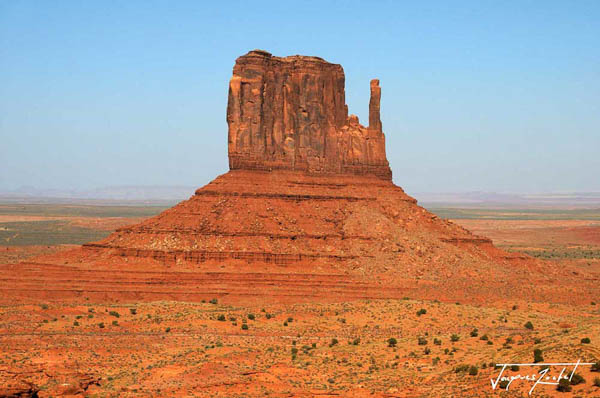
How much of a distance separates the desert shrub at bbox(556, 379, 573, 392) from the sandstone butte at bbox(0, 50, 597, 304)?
36428mm

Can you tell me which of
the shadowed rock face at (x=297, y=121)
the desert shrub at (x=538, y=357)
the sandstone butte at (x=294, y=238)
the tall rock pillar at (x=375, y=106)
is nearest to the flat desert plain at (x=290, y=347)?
the desert shrub at (x=538, y=357)

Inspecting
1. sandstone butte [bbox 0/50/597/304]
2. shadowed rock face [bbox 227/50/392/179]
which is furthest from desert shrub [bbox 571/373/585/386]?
shadowed rock face [bbox 227/50/392/179]

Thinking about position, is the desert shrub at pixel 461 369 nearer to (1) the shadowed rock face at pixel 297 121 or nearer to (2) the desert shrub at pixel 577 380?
(2) the desert shrub at pixel 577 380

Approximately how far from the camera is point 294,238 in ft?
248

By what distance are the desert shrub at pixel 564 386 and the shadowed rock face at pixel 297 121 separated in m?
52.5

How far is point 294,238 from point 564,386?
46.2m

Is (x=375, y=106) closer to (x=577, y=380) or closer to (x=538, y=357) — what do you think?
(x=538, y=357)

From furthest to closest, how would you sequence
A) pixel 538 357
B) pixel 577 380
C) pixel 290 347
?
1. pixel 290 347
2. pixel 538 357
3. pixel 577 380

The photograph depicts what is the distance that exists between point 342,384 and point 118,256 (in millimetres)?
38926

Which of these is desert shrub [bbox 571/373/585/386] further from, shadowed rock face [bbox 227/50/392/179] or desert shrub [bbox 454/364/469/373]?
shadowed rock face [bbox 227/50/392/179]

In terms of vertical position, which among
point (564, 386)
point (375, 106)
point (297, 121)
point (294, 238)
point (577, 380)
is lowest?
point (564, 386)

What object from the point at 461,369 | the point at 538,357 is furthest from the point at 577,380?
the point at 461,369

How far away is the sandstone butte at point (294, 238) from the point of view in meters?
69.2

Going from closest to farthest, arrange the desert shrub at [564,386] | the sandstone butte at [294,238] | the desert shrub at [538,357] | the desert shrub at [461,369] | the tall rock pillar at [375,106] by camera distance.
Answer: the desert shrub at [564,386] < the desert shrub at [538,357] < the desert shrub at [461,369] < the sandstone butte at [294,238] < the tall rock pillar at [375,106]
